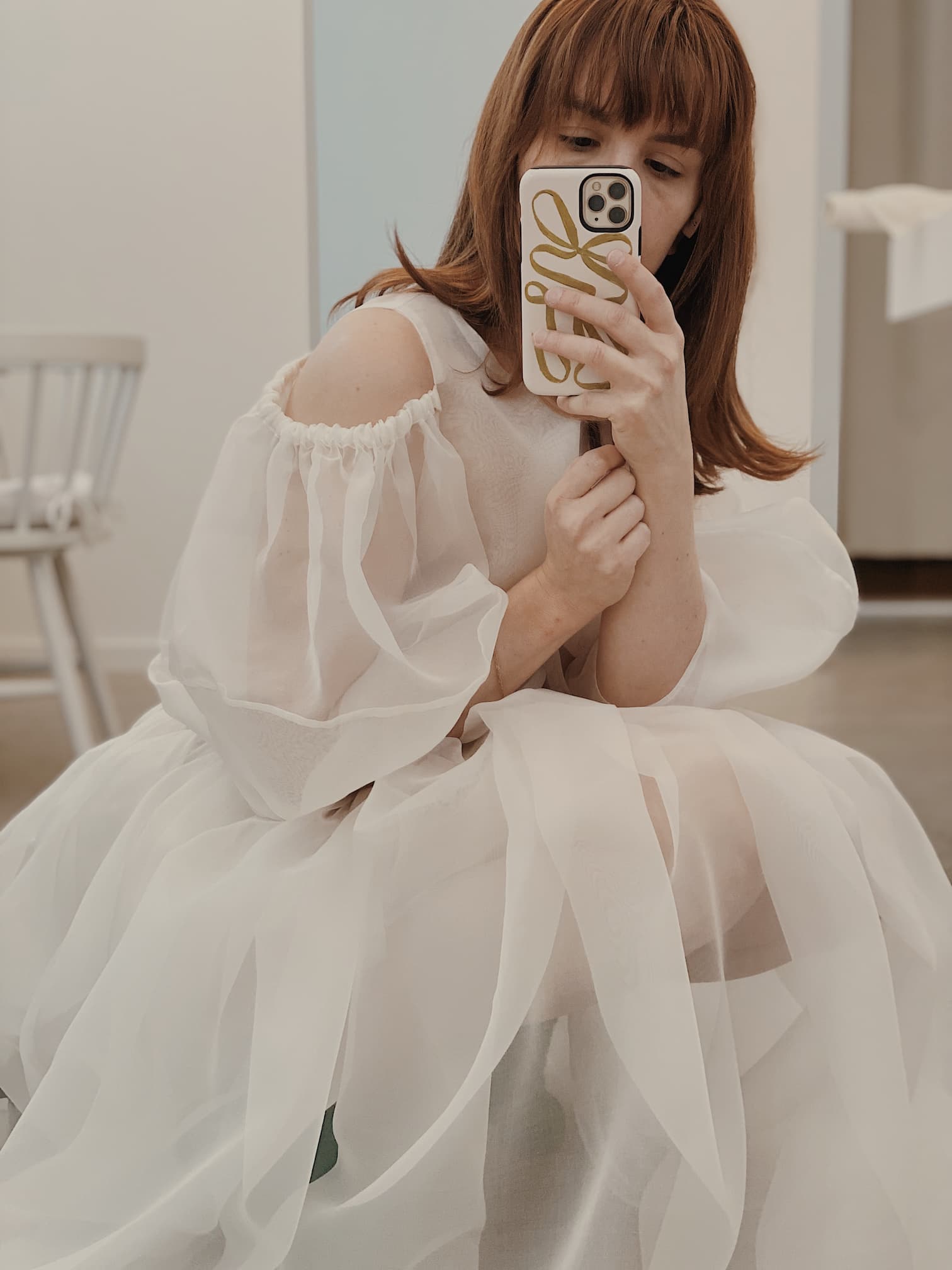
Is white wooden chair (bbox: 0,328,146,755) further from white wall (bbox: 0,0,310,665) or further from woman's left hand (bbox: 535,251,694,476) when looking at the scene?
woman's left hand (bbox: 535,251,694,476)

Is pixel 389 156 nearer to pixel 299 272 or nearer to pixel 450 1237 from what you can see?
pixel 450 1237

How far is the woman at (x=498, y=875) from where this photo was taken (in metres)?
0.53

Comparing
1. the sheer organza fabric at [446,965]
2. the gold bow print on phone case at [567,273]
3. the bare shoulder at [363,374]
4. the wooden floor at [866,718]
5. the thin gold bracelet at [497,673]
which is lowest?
the wooden floor at [866,718]

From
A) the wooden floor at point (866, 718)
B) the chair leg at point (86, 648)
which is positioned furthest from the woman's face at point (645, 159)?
the chair leg at point (86, 648)

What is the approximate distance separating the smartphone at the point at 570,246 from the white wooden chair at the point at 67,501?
1004mm

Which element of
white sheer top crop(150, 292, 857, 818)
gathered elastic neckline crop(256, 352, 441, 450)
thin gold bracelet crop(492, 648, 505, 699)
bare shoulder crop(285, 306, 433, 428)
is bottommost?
thin gold bracelet crop(492, 648, 505, 699)

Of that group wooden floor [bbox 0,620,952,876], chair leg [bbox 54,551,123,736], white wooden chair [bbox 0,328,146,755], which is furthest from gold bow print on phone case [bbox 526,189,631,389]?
chair leg [bbox 54,551,123,736]

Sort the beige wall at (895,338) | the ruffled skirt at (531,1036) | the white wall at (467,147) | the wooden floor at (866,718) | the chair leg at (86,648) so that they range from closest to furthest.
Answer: the ruffled skirt at (531,1036), the white wall at (467,147), the wooden floor at (866,718), the chair leg at (86,648), the beige wall at (895,338)

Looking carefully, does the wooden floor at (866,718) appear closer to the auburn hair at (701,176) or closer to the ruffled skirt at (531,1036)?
the auburn hair at (701,176)

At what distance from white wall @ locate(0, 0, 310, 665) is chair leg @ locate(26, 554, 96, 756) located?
720 mm

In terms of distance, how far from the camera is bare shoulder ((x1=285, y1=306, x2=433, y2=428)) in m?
0.61

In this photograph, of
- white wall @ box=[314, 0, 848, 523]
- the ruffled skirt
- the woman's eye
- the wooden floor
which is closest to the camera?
the ruffled skirt

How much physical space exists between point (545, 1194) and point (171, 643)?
303mm

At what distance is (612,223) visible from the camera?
23.4 inches
